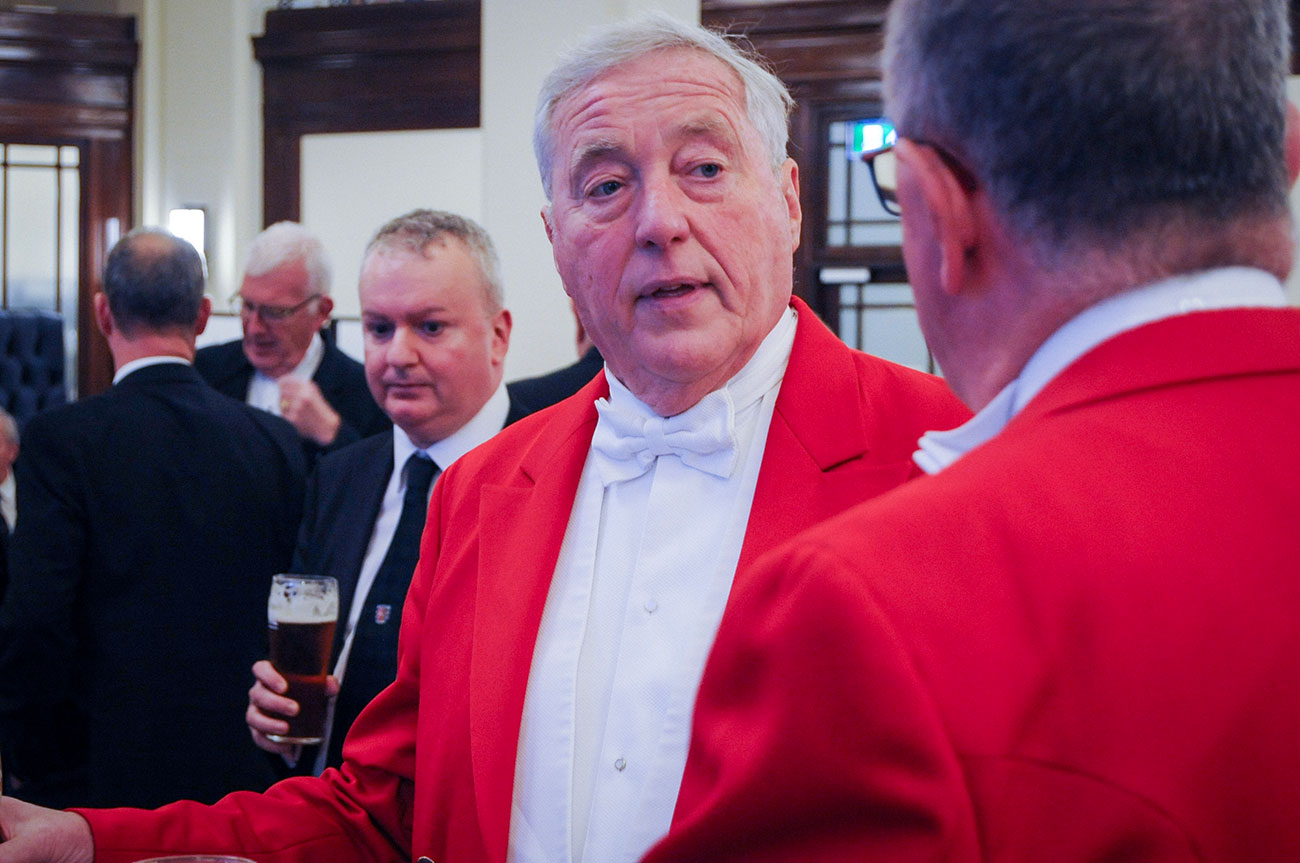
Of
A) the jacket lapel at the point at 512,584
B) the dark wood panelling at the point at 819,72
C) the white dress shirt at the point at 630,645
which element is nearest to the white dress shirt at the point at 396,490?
the jacket lapel at the point at 512,584

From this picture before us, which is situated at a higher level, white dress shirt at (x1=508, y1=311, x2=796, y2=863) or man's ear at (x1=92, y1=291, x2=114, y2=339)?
man's ear at (x1=92, y1=291, x2=114, y2=339)

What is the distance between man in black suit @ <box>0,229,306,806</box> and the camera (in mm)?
2715

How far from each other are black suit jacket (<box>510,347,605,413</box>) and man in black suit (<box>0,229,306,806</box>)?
718 millimetres

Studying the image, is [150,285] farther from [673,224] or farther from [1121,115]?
[1121,115]

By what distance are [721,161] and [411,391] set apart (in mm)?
1178

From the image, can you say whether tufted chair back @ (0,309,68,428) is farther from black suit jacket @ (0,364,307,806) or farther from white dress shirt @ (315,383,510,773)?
white dress shirt @ (315,383,510,773)

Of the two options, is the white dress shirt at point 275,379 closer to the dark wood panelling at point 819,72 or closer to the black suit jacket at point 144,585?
the black suit jacket at point 144,585

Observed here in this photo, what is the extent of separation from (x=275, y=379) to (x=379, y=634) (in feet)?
6.83

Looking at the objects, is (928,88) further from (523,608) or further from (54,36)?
(54,36)

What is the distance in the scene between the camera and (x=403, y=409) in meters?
2.46

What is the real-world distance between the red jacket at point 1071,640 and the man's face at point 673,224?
0.79 meters

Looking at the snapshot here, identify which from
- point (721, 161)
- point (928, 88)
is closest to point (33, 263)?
point (721, 161)

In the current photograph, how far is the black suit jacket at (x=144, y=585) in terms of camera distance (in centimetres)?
271

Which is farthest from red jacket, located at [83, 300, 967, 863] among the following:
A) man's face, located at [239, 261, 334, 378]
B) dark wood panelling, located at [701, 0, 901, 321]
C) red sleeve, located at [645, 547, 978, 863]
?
dark wood panelling, located at [701, 0, 901, 321]
